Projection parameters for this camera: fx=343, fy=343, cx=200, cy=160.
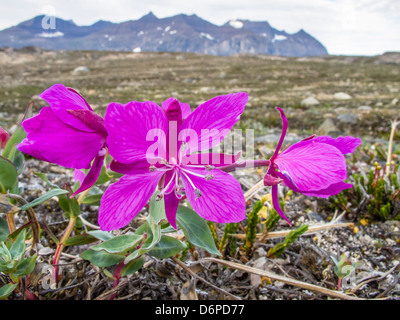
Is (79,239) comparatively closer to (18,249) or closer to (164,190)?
(18,249)

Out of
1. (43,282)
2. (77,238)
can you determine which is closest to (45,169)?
(43,282)

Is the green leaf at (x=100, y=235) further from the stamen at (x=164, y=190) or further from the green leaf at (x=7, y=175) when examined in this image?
the stamen at (x=164, y=190)

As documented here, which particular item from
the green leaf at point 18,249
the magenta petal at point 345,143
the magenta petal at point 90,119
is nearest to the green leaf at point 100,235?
the green leaf at point 18,249

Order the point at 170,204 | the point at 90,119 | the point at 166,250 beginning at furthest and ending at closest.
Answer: the point at 166,250, the point at 170,204, the point at 90,119

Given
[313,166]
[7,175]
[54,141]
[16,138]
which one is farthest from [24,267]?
[313,166]

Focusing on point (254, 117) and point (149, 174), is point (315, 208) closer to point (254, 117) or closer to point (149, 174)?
point (149, 174)

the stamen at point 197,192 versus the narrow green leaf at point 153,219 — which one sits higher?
the stamen at point 197,192

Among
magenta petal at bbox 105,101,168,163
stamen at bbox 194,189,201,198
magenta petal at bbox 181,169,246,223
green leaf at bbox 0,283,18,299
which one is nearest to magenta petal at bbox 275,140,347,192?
magenta petal at bbox 181,169,246,223
